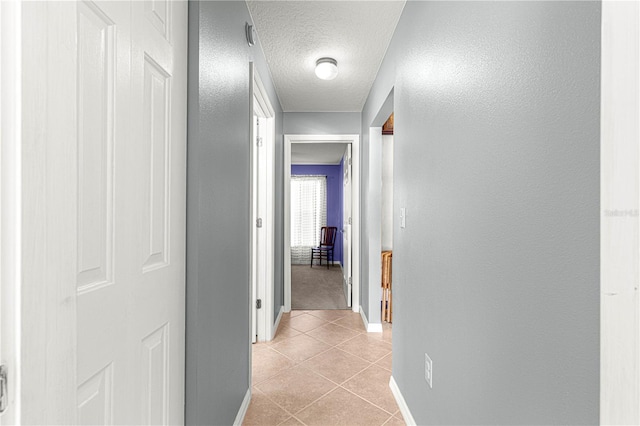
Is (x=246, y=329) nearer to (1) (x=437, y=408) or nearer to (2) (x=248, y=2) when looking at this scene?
(1) (x=437, y=408)

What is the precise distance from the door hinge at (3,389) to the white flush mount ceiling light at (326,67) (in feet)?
8.51

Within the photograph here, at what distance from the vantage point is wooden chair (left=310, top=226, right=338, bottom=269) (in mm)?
7797

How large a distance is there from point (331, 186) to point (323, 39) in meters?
5.82

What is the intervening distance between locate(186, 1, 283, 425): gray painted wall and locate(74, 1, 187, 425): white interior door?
5 cm

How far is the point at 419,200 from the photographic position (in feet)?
5.50

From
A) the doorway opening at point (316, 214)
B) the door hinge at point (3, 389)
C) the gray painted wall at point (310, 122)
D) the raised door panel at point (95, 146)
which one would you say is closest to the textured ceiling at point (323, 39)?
the gray painted wall at point (310, 122)

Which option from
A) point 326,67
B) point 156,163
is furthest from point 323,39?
point 156,163

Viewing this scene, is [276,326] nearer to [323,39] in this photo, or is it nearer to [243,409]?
[243,409]

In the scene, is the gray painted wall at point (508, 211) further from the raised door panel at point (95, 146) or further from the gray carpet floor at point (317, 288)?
the gray carpet floor at point (317, 288)

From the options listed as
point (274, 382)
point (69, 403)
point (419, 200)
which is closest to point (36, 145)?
point (69, 403)

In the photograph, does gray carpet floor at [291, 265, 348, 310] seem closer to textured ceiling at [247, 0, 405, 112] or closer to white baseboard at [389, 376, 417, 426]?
white baseboard at [389, 376, 417, 426]

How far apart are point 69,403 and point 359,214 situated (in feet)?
11.3
